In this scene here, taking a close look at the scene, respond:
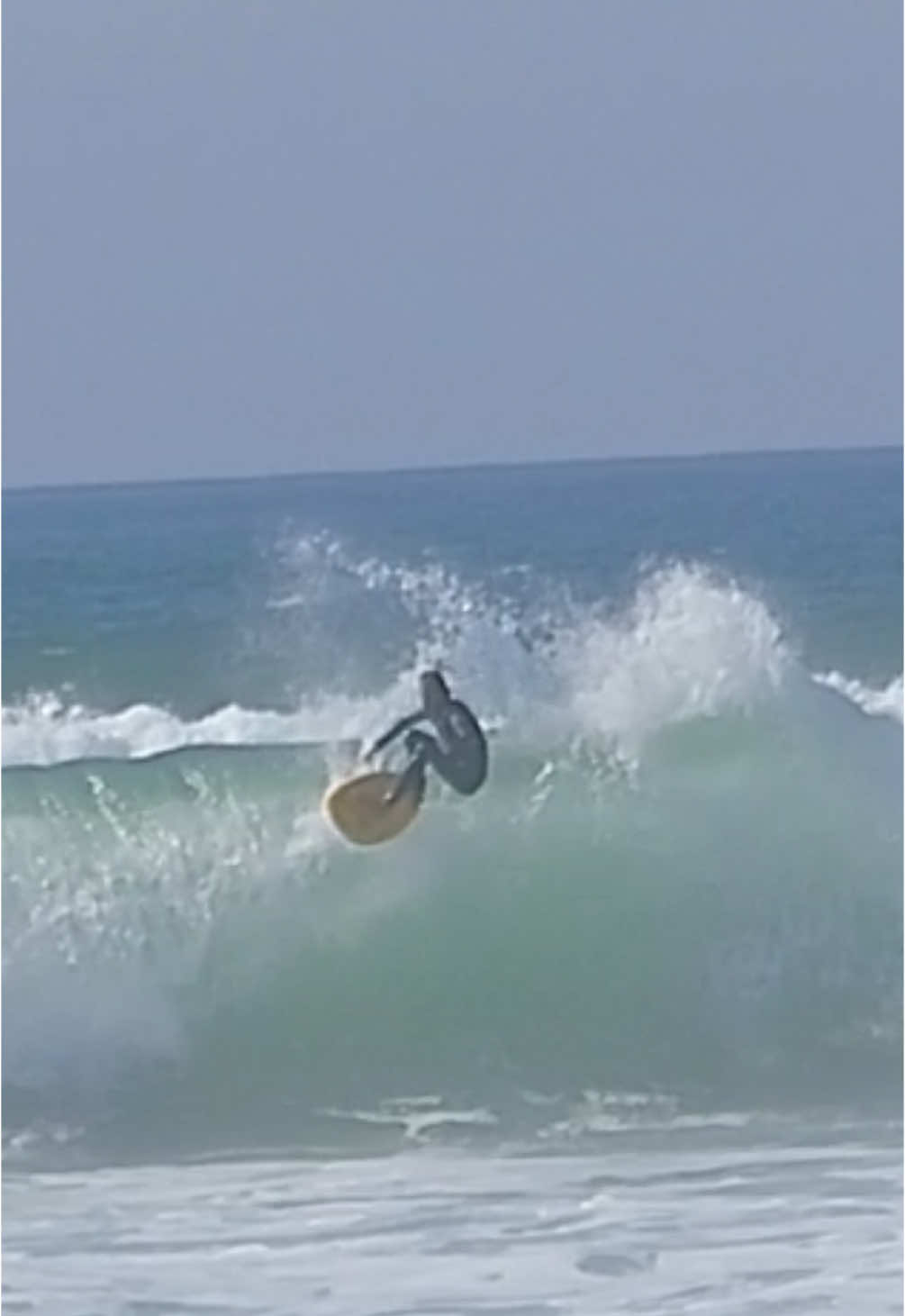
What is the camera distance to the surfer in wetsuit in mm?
5699

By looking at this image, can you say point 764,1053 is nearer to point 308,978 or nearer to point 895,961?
point 895,961

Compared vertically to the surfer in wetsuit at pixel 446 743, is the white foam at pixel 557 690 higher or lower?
higher

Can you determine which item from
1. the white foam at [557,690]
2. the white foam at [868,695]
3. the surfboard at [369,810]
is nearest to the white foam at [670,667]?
the white foam at [557,690]

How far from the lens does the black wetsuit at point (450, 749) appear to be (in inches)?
227

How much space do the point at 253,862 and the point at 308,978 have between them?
0.66 metres

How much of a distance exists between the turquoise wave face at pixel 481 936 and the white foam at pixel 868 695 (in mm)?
311

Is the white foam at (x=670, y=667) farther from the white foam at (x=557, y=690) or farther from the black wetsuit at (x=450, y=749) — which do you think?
the black wetsuit at (x=450, y=749)

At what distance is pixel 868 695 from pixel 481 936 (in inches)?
90.5

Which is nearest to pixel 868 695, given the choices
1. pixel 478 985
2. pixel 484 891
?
pixel 484 891

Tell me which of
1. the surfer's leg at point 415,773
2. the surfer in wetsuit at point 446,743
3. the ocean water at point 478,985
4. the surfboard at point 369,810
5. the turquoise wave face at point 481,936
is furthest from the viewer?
the surfboard at point 369,810

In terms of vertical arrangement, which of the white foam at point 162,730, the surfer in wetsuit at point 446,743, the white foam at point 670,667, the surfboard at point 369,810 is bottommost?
the surfer in wetsuit at point 446,743

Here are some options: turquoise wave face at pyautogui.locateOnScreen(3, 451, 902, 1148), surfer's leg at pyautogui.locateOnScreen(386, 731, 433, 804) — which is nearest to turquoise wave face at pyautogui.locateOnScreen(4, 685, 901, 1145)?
turquoise wave face at pyautogui.locateOnScreen(3, 451, 902, 1148)

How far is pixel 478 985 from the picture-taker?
730 centimetres

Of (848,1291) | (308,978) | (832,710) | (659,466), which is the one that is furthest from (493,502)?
(848,1291)
